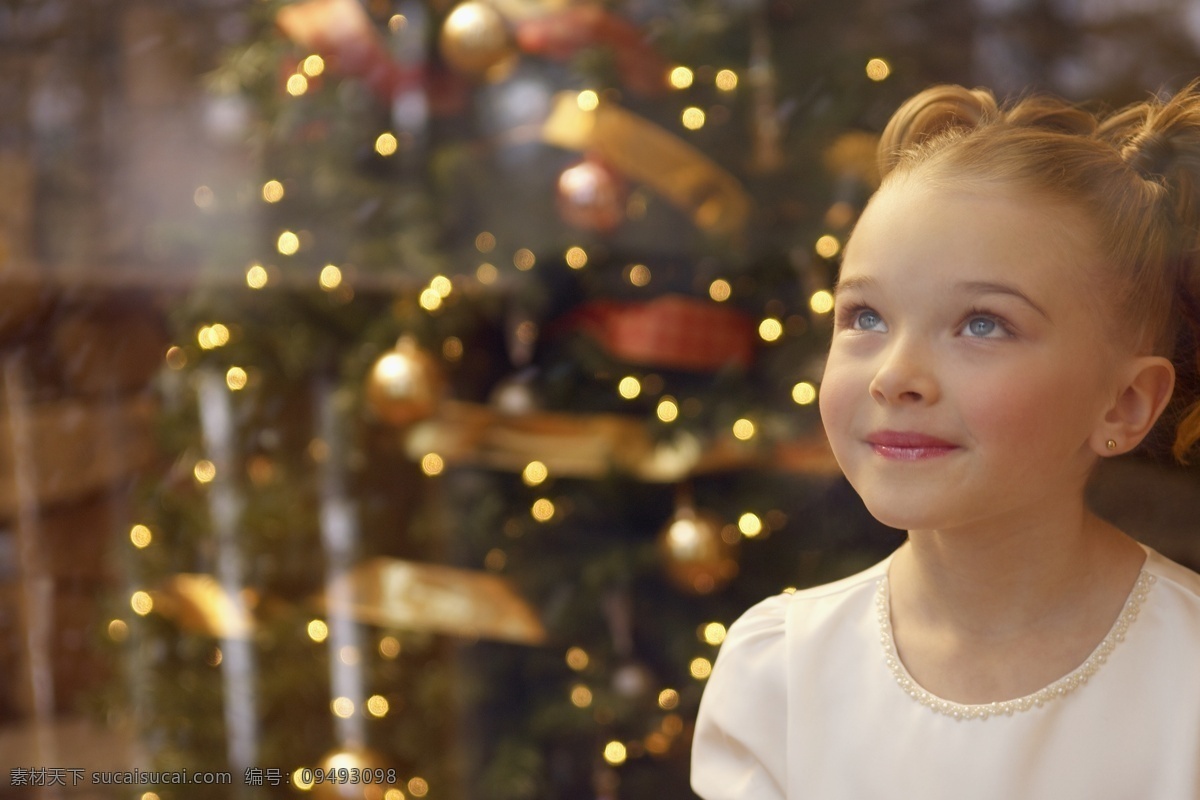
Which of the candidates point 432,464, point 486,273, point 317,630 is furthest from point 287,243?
point 317,630

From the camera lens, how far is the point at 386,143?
2023 mm

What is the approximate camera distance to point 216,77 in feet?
6.63

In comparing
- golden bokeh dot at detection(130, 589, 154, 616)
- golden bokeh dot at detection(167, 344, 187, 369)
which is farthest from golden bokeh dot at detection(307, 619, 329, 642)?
golden bokeh dot at detection(167, 344, 187, 369)

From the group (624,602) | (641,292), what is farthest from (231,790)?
(641,292)

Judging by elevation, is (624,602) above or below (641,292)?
below

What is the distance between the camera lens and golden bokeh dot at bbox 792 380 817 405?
1782 millimetres

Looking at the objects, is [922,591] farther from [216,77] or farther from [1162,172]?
[216,77]

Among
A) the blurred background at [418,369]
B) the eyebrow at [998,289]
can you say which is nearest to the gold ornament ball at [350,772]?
the blurred background at [418,369]

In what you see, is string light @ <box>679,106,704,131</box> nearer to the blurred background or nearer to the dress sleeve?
the blurred background

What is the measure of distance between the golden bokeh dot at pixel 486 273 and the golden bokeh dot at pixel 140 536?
2.49 ft

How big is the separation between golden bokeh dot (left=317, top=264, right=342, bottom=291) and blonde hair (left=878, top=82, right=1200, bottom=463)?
4.20 feet

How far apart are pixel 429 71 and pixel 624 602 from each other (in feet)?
3.28

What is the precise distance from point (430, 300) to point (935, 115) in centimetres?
121

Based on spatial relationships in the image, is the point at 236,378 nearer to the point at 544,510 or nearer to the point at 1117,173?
the point at 544,510
